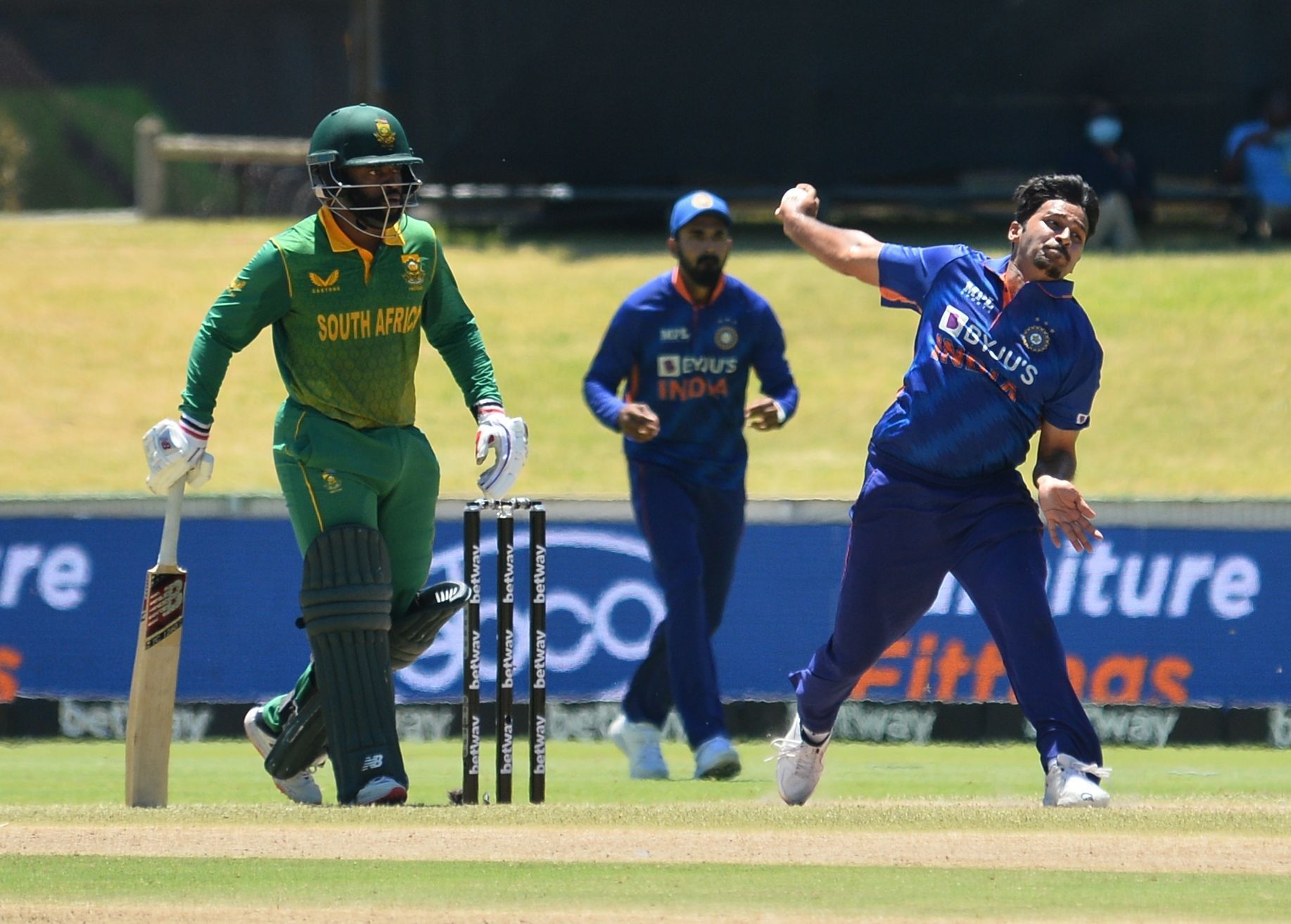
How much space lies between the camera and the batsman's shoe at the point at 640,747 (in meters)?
8.20

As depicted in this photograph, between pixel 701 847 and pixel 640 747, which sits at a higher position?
pixel 701 847

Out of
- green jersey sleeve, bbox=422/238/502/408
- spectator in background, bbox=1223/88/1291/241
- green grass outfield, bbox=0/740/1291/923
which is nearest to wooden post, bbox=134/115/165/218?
spectator in background, bbox=1223/88/1291/241

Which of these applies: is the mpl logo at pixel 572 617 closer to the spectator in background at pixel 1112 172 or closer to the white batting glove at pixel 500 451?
the white batting glove at pixel 500 451

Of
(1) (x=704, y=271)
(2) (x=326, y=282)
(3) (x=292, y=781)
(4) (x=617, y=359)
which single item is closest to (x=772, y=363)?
(1) (x=704, y=271)

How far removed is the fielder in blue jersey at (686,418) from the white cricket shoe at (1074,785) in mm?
2153

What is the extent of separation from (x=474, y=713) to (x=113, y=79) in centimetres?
2659

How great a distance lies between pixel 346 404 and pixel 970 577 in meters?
2.02

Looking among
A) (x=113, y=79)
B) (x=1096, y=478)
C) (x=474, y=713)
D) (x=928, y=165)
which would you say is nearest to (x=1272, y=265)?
(x=928, y=165)

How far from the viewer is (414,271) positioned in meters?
6.61

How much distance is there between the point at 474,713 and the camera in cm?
699

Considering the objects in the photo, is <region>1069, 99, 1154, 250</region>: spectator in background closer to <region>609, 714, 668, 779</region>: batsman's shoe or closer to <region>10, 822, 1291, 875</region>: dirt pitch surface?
<region>609, 714, 668, 779</region>: batsman's shoe

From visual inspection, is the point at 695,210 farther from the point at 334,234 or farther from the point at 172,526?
the point at 172,526

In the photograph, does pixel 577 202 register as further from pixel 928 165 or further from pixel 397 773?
pixel 397 773

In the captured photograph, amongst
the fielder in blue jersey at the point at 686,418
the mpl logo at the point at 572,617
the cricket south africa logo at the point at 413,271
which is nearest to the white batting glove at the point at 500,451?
the cricket south africa logo at the point at 413,271
